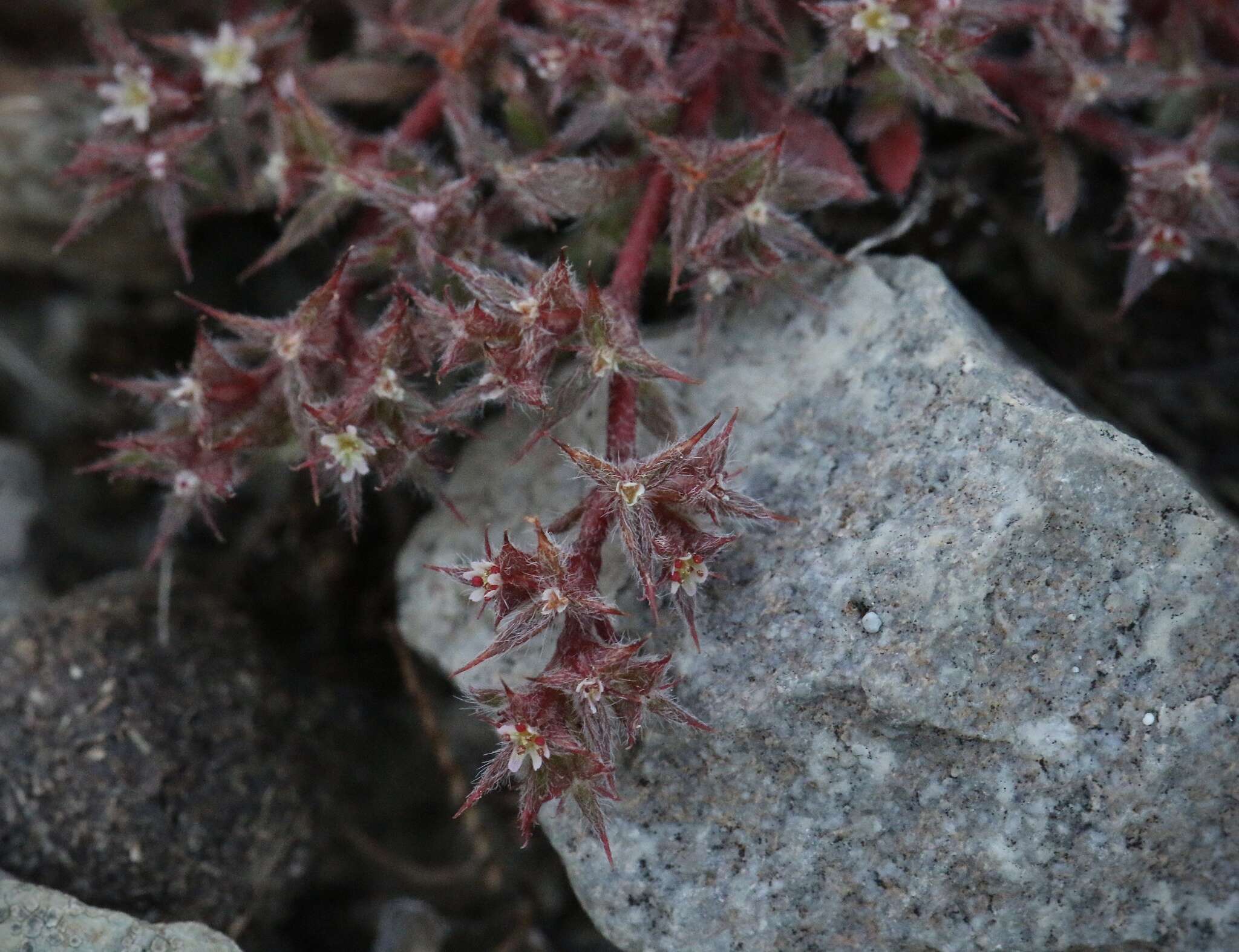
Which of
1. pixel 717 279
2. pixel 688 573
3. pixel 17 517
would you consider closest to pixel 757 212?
pixel 717 279

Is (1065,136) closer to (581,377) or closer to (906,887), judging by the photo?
(581,377)

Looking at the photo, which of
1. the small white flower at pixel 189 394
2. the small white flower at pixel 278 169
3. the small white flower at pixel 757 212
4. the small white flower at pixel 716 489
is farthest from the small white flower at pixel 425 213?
the small white flower at pixel 716 489

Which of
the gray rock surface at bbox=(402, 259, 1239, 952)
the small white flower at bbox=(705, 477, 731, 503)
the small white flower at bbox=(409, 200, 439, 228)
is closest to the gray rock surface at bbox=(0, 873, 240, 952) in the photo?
the gray rock surface at bbox=(402, 259, 1239, 952)

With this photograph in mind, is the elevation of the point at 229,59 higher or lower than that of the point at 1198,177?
lower

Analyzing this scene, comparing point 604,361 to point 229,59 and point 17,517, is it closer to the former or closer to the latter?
point 229,59

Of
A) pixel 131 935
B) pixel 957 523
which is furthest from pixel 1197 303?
pixel 131 935

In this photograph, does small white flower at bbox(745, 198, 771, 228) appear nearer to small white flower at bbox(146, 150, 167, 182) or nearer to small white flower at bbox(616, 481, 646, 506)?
small white flower at bbox(616, 481, 646, 506)
